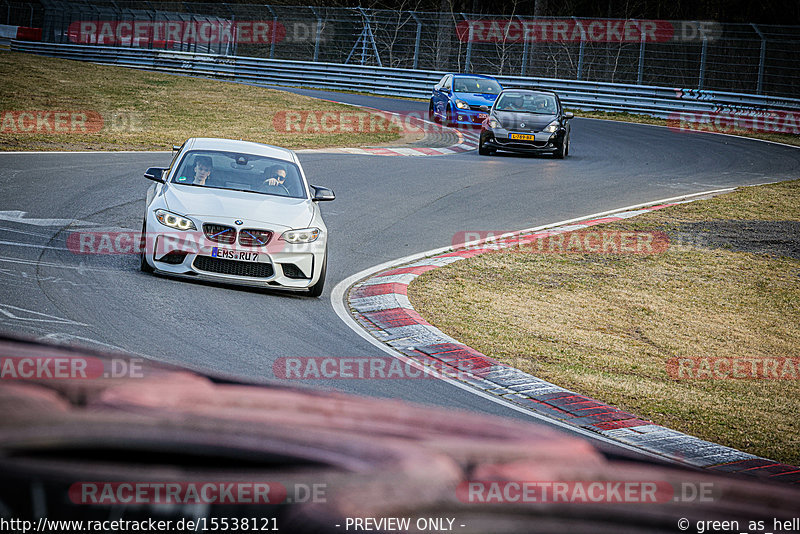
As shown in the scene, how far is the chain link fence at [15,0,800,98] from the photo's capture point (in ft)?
94.8

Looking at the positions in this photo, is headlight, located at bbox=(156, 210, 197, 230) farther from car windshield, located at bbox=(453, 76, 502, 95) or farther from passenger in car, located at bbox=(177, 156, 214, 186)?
car windshield, located at bbox=(453, 76, 502, 95)

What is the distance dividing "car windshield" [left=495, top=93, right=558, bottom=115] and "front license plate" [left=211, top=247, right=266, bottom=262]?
13.7 m

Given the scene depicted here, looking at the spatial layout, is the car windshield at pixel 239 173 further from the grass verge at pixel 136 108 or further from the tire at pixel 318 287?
A: the grass verge at pixel 136 108

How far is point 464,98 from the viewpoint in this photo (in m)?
25.7

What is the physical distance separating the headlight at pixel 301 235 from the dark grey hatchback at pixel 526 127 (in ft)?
41.8

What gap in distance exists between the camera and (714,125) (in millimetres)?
29719

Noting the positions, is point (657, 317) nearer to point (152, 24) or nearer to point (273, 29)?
point (273, 29)

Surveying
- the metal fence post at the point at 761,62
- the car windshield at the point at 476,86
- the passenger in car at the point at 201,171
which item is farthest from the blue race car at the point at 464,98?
the passenger in car at the point at 201,171

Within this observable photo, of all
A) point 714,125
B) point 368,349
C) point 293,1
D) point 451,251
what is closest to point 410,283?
point 451,251

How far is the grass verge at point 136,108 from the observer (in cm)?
2031

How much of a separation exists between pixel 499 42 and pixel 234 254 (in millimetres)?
29207

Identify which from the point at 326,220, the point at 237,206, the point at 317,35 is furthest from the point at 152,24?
the point at 237,206

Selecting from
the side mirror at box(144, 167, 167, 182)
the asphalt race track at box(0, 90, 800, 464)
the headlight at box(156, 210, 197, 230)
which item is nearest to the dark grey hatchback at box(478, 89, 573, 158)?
the asphalt race track at box(0, 90, 800, 464)

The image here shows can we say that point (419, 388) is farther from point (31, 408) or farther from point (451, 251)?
point (451, 251)
